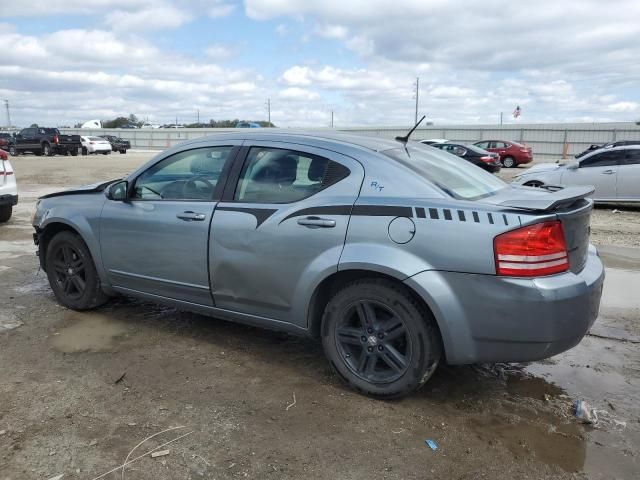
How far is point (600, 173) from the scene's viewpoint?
1230 centimetres

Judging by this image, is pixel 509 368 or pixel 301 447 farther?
pixel 509 368

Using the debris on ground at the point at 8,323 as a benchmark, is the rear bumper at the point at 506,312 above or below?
above

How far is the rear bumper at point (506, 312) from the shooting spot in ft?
9.85

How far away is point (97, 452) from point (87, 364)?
1214mm

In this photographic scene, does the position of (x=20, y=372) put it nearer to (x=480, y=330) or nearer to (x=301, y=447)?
(x=301, y=447)

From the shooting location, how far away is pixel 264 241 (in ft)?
12.2

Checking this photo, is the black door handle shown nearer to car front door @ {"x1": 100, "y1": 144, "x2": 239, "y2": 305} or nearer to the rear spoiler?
car front door @ {"x1": 100, "y1": 144, "x2": 239, "y2": 305}

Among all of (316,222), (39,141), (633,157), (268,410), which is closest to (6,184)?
(316,222)

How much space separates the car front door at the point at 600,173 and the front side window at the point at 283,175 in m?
10.4

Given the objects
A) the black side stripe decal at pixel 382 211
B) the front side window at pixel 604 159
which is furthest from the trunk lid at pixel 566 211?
the front side window at pixel 604 159

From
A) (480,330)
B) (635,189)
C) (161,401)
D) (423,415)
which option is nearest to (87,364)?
(161,401)

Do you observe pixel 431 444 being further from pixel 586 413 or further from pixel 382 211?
pixel 382 211

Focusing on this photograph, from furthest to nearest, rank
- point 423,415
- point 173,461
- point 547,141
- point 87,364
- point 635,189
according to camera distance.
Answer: point 547,141 < point 635,189 < point 87,364 < point 423,415 < point 173,461

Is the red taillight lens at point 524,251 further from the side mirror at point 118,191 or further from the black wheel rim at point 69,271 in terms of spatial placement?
the black wheel rim at point 69,271
